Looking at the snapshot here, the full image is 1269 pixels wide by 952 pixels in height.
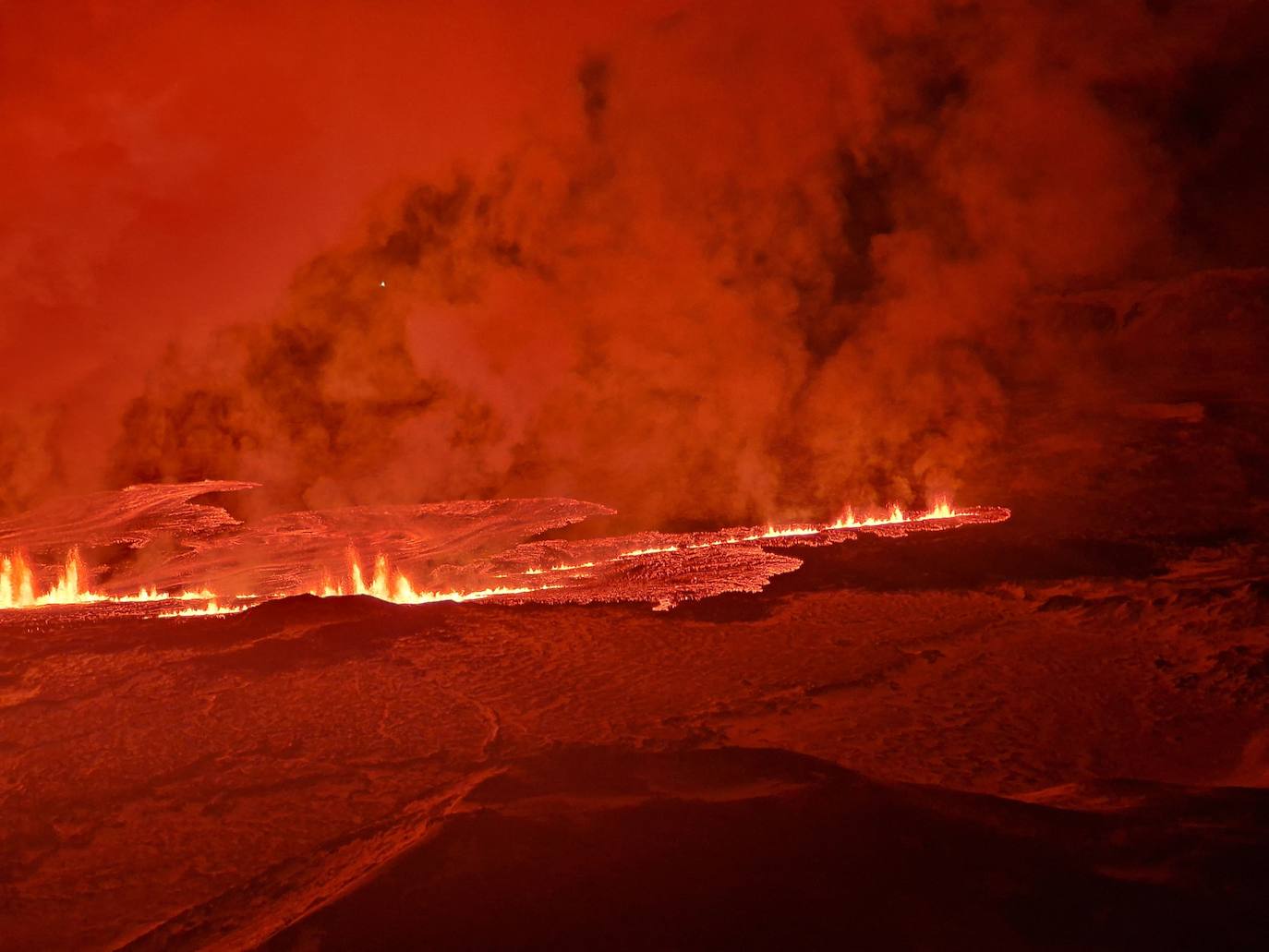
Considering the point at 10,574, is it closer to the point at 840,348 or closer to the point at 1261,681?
the point at 1261,681

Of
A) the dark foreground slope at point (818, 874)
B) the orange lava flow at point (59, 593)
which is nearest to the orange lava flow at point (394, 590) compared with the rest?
the orange lava flow at point (59, 593)

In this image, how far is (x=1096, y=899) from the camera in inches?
77.4

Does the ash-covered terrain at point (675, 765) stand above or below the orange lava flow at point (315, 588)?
below

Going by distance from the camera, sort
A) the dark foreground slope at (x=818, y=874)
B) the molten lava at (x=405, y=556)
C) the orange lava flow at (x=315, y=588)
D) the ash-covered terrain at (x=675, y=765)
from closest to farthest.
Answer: the dark foreground slope at (x=818, y=874)
the ash-covered terrain at (x=675, y=765)
the orange lava flow at (x=315, y=588)
the molten lava at (x=405, y=556)

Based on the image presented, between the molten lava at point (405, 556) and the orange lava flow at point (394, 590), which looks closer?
the orange lava flow at point (394, 590)

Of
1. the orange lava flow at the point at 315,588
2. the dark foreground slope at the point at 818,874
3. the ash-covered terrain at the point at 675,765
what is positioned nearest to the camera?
the dark foreground slope at the point at 818,874

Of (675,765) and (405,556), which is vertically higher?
(405,556)

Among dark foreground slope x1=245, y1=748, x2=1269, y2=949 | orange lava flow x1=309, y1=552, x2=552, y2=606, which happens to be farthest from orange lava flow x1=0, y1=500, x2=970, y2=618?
dark foreground slope x1=245, y1=748, x2=1269, y2=949

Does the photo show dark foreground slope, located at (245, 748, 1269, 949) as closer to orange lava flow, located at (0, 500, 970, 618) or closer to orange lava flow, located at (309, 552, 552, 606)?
orange lava flow, located at (309, 552, 552, 606)

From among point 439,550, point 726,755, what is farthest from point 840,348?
point 726,755

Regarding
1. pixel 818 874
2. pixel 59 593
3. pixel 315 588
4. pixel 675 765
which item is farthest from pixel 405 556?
pixel 818 874

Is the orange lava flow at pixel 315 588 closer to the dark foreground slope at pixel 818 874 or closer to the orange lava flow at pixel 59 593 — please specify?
the orange lava flow at pixel 59 593

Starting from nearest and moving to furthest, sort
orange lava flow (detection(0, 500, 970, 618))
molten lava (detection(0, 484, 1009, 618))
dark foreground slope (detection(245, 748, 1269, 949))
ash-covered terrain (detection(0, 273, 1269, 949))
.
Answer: dark foreground slope (detection(245, 748, 1269, 949))
ash-covered terrain (detection(0, 273, 1269, 949))
orange lava flow (detection(0, 500, 970, 618))
molten lava (detection(0, 484, 1009, 618))

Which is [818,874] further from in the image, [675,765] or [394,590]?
[394,590]
